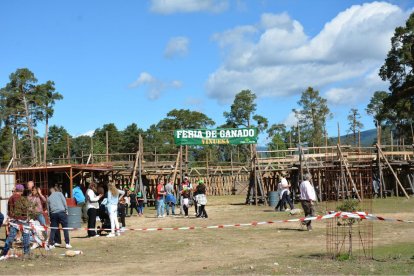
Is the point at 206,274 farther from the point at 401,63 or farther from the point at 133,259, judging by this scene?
the point at 401,63

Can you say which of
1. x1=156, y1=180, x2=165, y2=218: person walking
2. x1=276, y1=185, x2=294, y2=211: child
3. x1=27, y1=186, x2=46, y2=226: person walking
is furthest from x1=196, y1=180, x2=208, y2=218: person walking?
x1=27, y1=186, x2=46, y2=226: person walking

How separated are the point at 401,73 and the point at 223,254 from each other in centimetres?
4490

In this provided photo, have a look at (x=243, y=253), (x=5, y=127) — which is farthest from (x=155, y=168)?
(x=5, y=127)

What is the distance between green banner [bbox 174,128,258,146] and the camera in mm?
32000

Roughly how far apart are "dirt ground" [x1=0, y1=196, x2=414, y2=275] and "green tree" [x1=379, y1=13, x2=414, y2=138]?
36.4 metres

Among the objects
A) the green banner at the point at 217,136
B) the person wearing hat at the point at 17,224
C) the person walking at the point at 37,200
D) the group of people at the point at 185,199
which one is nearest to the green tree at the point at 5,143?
the green banner at the point at 217,136

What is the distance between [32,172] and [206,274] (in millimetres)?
17051

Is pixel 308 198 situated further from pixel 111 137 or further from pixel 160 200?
pixel 111 137

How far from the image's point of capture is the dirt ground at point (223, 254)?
10.4 meters

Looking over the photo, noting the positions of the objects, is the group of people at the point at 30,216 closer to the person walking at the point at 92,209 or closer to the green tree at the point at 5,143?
the person walking at the point at 92,209

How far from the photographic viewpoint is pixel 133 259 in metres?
12.6

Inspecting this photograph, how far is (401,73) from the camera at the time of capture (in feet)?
175

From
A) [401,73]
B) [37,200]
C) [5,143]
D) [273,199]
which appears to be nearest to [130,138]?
[5,143]

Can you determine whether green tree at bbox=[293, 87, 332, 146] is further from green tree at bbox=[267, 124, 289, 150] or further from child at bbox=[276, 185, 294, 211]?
child at bbox=[276, 185, 294, 211]
